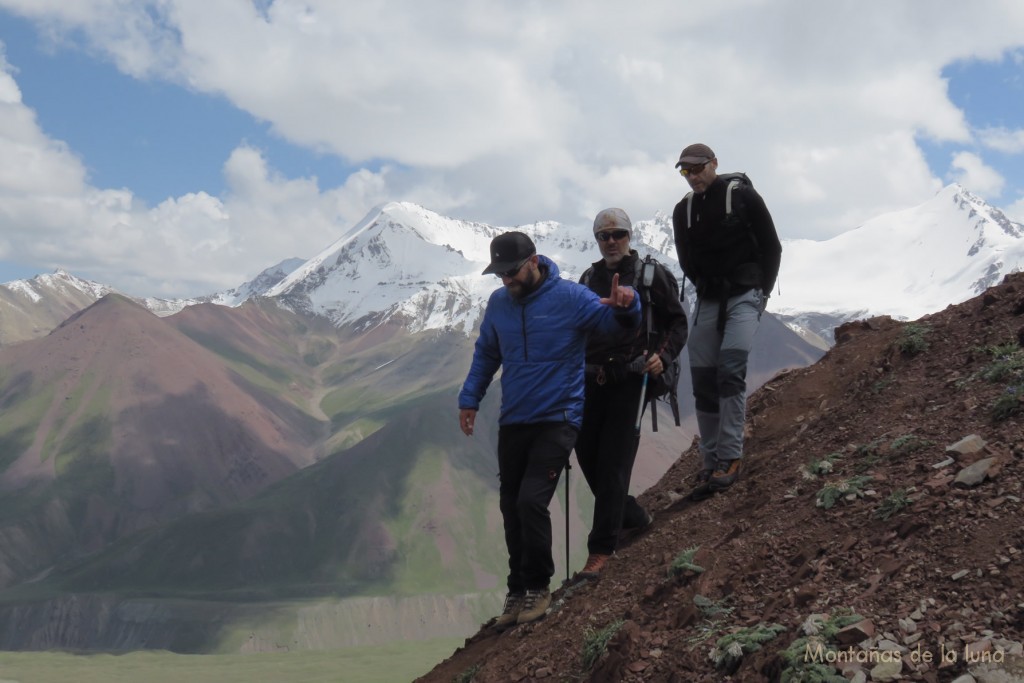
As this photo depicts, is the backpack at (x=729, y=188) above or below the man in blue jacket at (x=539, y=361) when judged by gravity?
above

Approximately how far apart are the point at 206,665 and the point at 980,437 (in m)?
182

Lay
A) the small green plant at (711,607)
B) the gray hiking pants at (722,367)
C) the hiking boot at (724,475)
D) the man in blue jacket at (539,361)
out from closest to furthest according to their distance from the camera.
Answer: the small green plant at (711,607)
the man in blue jacket at (539,361)
the gray hiking pants at (722,367)
the hiking boot at (724,475)

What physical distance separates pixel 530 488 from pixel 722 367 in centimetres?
255

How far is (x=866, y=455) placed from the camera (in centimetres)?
852

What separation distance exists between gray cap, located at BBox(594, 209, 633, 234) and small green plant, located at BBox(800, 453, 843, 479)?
268cm

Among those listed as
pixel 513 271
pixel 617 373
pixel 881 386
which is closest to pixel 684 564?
pixel 617 373

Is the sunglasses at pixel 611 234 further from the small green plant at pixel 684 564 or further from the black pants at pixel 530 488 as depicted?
the small green plant at pixel 684 564

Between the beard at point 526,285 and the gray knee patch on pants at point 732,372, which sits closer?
the beard at point 526,285

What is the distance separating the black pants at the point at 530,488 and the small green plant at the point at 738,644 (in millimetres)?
2151

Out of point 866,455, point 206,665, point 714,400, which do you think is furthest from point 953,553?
point 206,665

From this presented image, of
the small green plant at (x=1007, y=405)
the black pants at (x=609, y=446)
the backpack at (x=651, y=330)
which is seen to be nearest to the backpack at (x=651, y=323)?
the backpack at (x=651, y=330)

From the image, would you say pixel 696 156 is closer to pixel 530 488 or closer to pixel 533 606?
pixel 530 488

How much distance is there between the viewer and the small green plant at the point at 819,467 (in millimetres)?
8555

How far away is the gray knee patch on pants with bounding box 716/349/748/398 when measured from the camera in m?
9.42
